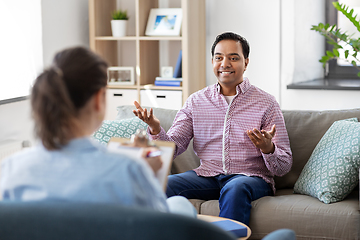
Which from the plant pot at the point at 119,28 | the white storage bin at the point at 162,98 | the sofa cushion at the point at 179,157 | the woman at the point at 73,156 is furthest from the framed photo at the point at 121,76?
the woman at the point at 73,156

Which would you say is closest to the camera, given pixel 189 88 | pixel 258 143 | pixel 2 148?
pixel 258 143

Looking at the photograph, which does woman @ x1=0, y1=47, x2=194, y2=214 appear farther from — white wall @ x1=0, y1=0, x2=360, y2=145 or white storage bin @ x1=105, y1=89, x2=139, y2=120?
white storage bin @ x1=105, y1=89, x2=139, y2=120

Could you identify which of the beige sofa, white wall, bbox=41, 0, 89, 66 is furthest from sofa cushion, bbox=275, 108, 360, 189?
white wall, bbox=41, 0, 89, 66

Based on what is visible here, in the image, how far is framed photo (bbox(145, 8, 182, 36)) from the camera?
12.9 feet

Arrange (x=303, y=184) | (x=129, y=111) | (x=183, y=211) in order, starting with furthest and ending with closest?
(x=129, y=111) < (x=303, y=184) < (x=183, y=211)

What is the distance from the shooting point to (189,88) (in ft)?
12.7

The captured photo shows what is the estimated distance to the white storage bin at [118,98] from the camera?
4.00 metres

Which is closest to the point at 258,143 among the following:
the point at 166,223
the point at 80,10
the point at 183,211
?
the point at 183,211

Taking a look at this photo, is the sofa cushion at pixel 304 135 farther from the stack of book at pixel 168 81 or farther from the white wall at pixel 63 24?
the white wall at pixel 63 24

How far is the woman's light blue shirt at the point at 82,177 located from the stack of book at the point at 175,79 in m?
2.98

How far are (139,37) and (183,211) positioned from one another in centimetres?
296

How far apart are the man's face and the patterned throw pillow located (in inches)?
21.3

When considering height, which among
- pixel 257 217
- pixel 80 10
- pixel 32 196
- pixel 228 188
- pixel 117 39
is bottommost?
pixel 257 217

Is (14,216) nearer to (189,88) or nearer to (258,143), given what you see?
(258,143)
